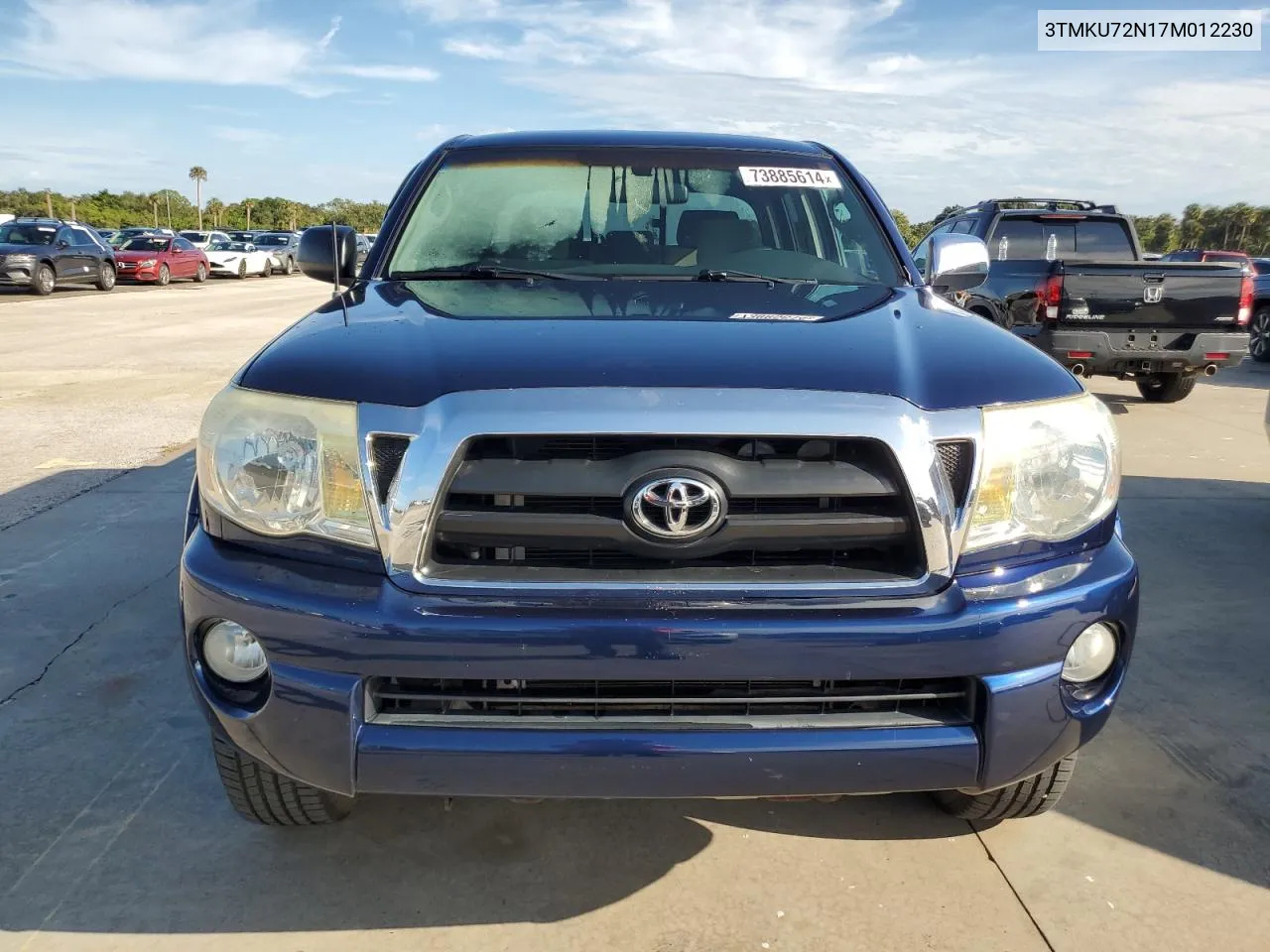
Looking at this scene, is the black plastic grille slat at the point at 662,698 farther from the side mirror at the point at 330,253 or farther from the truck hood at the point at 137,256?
the truck hood at the point at 137,256

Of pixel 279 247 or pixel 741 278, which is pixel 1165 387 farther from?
Result: pixel 279 247

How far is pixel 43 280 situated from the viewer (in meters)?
22.2

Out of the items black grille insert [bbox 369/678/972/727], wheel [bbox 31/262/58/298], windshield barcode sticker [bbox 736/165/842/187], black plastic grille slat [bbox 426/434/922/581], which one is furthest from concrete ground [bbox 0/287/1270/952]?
wheel [bbox 31/262/58/298]

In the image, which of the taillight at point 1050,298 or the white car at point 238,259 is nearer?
the taillight at point 1050,298

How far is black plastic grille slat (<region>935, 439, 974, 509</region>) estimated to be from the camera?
1974 millimetres

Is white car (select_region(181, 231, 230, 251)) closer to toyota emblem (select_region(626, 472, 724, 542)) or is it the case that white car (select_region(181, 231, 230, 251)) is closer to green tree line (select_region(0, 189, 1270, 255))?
green tree line (select_region(0, 189, 1270, 255))

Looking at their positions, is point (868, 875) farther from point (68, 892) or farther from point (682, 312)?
point (68, 892)

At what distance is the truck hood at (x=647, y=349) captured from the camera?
1.97 meters

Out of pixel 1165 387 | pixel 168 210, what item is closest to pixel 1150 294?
pixel 1165 387

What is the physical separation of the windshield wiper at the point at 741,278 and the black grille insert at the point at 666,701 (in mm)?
1353

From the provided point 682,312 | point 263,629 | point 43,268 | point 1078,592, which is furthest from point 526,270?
point 43,268

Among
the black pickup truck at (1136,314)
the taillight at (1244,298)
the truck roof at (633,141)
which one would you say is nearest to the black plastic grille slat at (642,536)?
the truck roof at (633,141)

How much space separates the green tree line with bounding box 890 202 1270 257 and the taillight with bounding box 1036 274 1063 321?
42353 mm

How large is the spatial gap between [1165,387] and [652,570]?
895cm
